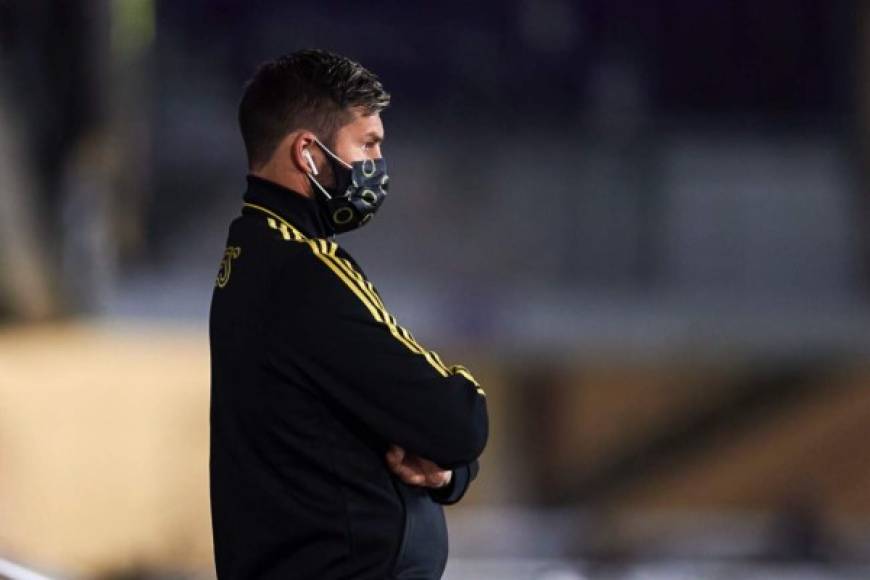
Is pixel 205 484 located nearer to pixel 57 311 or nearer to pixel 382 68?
pixel 57 311

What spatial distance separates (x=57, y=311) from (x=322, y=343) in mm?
6968

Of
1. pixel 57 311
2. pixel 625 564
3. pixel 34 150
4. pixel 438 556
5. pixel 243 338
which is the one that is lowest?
pixel 625 564

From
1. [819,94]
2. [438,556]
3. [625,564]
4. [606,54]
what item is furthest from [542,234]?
[438,556]

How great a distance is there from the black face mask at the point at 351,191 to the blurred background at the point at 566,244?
6.03 meters

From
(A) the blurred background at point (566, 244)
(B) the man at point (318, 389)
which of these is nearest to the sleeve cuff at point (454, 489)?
(B) the man at point (318, 389)

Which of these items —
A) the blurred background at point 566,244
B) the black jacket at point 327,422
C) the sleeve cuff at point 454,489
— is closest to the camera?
the black jacket at point 327,422

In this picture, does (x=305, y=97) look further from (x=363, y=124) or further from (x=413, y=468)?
(x=413, y=468)

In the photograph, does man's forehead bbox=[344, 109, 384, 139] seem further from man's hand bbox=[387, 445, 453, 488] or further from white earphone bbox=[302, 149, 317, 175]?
man's hand bbox=[387, 445, 453, 488]

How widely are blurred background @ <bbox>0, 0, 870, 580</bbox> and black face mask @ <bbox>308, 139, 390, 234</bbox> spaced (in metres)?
6.03

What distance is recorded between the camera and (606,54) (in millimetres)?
8742

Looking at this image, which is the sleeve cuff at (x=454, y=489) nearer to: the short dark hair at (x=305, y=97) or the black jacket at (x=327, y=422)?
the black jacket at (x=327, y=422)

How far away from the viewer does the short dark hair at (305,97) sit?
1959 mm

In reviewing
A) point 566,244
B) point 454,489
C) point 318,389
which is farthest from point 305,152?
point 566,244

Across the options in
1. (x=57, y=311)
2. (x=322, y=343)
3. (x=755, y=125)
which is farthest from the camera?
(x=755, y=125)
